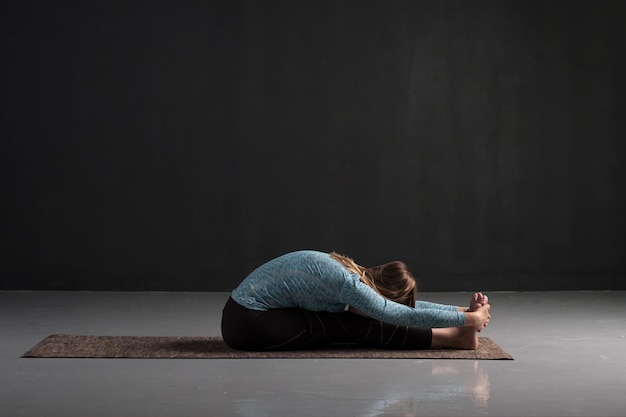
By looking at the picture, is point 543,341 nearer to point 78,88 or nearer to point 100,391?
point 100,391

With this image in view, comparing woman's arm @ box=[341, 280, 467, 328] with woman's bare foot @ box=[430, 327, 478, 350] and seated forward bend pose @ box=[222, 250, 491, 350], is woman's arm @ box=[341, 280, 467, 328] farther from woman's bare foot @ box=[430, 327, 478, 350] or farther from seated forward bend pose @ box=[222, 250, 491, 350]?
woman's bare foot @ box=[430, 327, 478, 350]

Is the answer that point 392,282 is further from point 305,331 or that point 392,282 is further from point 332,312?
point 305,331

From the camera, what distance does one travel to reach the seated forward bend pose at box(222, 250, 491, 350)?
4.16m

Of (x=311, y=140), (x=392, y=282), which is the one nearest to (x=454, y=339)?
(x=392, y=282)

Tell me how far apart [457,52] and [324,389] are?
3807 millimetres

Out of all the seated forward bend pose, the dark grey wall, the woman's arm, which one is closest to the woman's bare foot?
the seated forward bend pose

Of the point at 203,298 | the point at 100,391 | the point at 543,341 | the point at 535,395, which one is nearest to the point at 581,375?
the point at 535,395

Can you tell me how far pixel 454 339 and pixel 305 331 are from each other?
2.07 feet

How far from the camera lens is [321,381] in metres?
3.65

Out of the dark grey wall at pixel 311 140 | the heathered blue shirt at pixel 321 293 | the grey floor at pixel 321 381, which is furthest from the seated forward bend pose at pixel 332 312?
the dark grey wall at pixel 311 140

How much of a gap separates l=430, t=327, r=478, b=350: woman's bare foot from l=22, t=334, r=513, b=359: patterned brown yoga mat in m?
0.03

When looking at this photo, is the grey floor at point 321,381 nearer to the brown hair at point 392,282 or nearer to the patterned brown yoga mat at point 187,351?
the patterned brown yoga mat at point 187,351

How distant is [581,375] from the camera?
3.84m

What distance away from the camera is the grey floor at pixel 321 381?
10.5 feet
